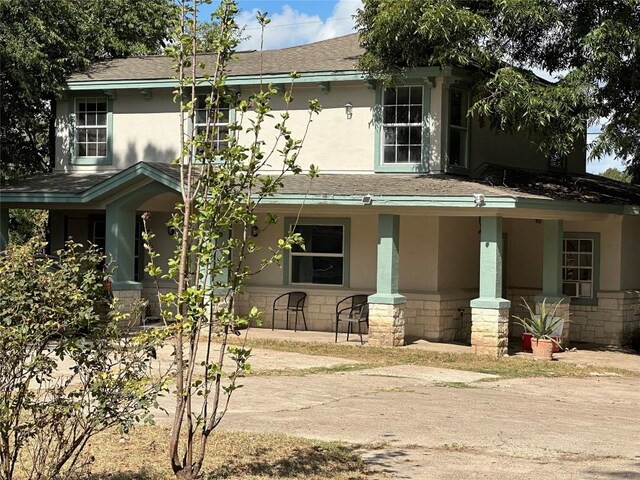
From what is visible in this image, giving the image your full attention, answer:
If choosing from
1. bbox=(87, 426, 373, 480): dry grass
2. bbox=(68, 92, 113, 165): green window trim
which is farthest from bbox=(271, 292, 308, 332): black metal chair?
bbox=(87, 426, 373, 480): dry grass

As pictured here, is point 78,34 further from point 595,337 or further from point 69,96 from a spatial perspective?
point 595,337

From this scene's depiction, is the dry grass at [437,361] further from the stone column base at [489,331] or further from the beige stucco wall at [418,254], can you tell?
the beige stucco wall at [418,254]

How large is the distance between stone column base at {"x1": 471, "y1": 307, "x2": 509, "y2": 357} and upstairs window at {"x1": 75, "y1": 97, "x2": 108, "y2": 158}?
9.99 meters

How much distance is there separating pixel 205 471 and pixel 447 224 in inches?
506

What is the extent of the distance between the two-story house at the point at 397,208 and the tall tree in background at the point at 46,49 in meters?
1.17

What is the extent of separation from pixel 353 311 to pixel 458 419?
9.52 m

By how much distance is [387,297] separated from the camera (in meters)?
18.6

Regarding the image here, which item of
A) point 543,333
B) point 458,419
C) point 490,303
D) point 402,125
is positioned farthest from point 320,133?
point 458,419

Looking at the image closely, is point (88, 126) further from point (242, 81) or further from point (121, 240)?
point (242, 81)

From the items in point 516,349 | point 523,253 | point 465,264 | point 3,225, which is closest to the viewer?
point 516,349

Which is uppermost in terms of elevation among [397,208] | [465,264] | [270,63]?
[270,63]

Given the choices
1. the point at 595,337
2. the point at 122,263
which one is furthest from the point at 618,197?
the point at 122,263

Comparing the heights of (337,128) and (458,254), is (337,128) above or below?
above

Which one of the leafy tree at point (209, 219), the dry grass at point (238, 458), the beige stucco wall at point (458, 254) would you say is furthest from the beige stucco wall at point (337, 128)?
the leafy tree at point (209, 219)
